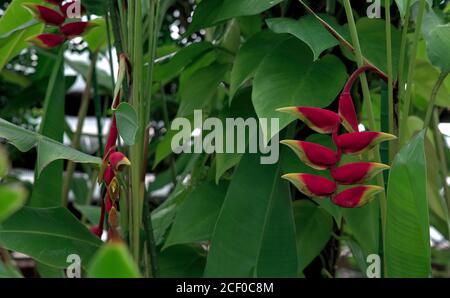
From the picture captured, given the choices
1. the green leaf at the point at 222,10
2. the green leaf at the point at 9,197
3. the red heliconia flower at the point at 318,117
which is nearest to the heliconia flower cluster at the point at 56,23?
the green leaf at the point at 222,10

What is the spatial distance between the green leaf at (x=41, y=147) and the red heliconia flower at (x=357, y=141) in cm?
16

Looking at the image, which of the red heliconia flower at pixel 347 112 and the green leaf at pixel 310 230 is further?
the green leaf at pixel 310 230

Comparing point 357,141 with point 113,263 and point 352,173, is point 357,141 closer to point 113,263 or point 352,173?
point 352,173

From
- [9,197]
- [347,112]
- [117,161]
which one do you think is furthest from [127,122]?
[9,197]

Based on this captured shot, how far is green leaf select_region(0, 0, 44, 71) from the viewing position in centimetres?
68

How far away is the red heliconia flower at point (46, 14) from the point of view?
0.51m

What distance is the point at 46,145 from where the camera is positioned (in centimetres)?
47

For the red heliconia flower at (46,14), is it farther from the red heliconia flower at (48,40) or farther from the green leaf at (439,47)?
the green leaf at (439,47)

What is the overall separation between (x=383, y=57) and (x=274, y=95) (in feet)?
0.37

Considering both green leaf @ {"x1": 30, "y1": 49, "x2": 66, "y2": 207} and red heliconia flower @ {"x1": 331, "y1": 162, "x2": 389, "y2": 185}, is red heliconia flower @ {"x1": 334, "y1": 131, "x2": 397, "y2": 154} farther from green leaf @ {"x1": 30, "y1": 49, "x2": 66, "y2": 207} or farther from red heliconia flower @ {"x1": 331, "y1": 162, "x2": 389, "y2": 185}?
green leaf @ {"x1": 30, "y1": 49, "x2": 66, "y2": 207}

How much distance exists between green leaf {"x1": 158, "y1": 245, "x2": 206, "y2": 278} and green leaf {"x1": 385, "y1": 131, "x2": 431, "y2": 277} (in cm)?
32
